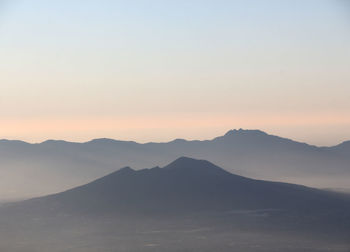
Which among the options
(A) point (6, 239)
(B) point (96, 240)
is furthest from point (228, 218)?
(A) point (6, 239)

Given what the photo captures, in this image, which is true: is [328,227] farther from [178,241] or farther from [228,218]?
[178,241]

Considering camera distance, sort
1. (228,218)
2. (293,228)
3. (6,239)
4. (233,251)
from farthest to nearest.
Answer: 1. (228,218)
2. (293,228)
3. (6,239)
4. (233,251)

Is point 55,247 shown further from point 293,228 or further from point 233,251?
point 293,228

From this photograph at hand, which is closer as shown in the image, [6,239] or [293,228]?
[6,239]

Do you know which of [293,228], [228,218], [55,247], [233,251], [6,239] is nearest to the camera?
[233,251]

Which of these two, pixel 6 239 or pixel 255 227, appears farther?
pixel 255 227

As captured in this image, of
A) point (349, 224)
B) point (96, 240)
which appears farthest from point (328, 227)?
point (96, 240)

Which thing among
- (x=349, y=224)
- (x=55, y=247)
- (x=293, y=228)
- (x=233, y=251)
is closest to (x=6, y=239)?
(x=55, y=247)

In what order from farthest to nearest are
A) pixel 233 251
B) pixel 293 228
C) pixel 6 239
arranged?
pixel 293 228 → pixel 6 239 → pixel 233 251
